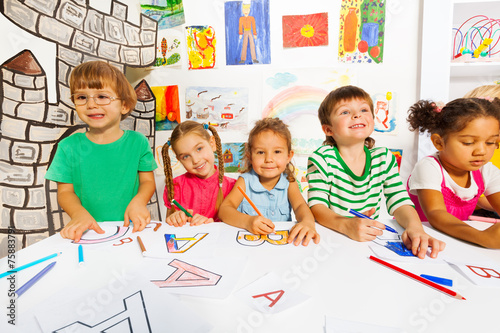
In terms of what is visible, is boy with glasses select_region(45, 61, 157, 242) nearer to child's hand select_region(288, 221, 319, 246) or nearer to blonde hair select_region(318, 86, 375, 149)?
child's hand select_region(288, 221, 319, 246)

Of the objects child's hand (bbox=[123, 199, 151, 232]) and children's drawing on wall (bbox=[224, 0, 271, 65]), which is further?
children's drawing on wall (bbox=[224, 0, 271, 65])

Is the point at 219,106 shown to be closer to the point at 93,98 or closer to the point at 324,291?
the point at 93,98

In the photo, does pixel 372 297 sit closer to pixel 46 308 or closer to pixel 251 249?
pixel 251 249

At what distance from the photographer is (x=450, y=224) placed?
2.18ft

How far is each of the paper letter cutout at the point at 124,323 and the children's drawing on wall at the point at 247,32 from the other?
1.44 metres

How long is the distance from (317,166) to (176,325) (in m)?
0.65

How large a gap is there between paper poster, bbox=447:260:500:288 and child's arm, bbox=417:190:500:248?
0.27 feet

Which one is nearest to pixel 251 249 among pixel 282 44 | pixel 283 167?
pixel 283 167

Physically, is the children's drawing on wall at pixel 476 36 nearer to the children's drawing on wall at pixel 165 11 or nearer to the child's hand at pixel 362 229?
the child's hand at pixel 362 229

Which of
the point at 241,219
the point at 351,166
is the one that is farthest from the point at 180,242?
the point at 351,166

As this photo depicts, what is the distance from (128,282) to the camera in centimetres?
44

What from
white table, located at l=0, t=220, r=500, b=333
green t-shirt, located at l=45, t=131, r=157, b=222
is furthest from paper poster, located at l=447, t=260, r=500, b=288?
green t-shirt, located at l=45, t=131, r=157, b=222

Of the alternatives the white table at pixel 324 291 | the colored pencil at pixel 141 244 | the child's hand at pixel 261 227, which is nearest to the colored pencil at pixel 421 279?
the white table at pixel 324 291

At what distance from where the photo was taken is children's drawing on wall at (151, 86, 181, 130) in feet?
5.33
